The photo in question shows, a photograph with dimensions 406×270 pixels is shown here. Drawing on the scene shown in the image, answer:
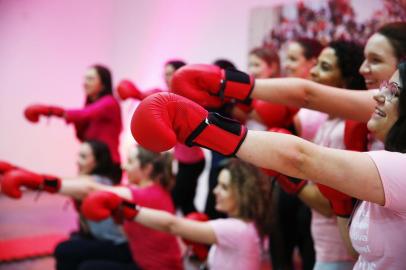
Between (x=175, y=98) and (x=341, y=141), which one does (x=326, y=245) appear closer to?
(x=341, y=141)

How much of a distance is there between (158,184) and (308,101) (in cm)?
107

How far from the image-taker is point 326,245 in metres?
1.82

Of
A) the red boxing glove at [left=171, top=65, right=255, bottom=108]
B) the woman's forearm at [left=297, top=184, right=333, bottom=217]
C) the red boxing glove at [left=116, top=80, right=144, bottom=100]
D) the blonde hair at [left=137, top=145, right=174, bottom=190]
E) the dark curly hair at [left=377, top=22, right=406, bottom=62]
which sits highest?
the dark curly hair at [left=377, top=22, right=406, bottom=62]

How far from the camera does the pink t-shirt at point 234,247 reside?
1982 mm

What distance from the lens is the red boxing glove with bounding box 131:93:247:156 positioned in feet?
3.28

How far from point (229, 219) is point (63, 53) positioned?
4200 mm

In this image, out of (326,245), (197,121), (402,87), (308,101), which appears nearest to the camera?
(197,121)

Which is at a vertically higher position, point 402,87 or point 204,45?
point 402,87

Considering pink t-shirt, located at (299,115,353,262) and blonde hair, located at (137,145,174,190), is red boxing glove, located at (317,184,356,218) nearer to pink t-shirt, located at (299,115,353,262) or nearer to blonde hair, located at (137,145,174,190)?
pink t-shirt, located at (299,115,353,262)

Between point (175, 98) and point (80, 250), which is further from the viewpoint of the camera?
point (80, 250)

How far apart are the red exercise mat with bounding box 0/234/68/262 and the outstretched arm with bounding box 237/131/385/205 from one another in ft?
8.19

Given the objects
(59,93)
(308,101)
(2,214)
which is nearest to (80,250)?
(308,101)

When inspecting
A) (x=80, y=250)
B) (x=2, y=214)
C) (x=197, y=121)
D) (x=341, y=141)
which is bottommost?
(x=2, y=214)

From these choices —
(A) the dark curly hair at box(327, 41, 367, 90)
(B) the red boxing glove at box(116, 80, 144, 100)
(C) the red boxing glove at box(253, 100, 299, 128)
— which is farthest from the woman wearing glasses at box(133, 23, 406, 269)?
(B) the red boxing glove at box(116, 80, 144, 100)
